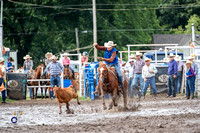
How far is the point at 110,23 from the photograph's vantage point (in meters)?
51.4

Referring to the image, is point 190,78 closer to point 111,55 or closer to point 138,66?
point 138,66

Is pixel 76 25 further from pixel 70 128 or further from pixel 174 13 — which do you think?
pixel 70 128

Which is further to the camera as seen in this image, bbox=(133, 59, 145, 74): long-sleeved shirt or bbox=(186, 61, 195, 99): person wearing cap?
bbox=(133, 59, 145, 74): long-sleeved shirt

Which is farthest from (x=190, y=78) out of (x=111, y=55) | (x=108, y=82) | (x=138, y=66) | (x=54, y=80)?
(x=108, y=82)

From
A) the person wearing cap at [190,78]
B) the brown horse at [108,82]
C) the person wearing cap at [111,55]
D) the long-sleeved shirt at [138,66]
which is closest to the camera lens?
the brown horse at [108,82]

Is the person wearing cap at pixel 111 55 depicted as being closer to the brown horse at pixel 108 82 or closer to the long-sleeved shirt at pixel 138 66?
the brown horse at pixel 108 82

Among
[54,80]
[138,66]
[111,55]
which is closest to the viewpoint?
[111,55]

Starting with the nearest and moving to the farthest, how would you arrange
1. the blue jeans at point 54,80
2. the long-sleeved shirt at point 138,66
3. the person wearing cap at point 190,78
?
the person wearing cap at point 190,78
the blue jeans at point 54,80
the long-sleeved shirt at point 138,66

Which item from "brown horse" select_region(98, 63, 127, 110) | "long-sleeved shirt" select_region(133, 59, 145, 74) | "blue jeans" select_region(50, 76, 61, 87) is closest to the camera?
"brown horse" select_region(98, 63, 127, 110)

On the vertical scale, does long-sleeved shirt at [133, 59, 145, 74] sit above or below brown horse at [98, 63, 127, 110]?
above

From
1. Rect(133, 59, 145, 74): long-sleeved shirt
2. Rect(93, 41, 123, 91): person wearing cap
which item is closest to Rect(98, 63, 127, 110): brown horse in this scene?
Rect(93, 41, 123, 91): person wearing cap

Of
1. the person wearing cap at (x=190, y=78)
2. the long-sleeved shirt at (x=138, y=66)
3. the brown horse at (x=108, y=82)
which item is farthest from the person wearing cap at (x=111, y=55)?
the long-sleeved shirt at (x=138, y=66)

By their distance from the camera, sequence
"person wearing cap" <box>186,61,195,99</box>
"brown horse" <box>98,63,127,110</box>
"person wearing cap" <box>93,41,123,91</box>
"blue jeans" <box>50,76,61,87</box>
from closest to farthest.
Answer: "brown horse" <box>98,63,127,110</box>
"person wearing cap" <box>93,41,123,91</box>
"person wearing cap" <box>186,61,195,99</box>
"blue jeans" <box>50,76,61,87</box>

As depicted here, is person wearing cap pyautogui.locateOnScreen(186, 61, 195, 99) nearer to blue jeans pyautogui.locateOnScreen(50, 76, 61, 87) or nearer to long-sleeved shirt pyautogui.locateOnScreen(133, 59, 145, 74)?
long-sleeved shirt pyautogui.locateOnScreen(133, 59, 145, 74)
